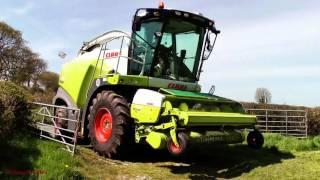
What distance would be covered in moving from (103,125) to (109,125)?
259mm

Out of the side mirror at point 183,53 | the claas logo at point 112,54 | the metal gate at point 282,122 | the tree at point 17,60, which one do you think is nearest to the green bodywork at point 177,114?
the claas logo at point 112,54

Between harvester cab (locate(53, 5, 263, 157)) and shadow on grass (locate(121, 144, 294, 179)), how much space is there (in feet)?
1.94

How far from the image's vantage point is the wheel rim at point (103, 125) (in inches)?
412

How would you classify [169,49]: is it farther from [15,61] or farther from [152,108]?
[15,61]

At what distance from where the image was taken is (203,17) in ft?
38.7

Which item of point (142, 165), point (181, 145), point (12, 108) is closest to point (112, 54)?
point (12, 108)

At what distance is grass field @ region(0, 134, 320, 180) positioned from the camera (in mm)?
8087

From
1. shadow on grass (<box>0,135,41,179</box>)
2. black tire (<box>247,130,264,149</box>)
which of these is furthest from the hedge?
black tire (<box>247,130,264,149</box>)

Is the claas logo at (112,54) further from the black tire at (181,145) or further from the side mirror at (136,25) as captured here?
the black tire at (181,145)

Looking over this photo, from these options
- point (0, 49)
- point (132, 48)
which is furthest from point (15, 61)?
point (132, 48)

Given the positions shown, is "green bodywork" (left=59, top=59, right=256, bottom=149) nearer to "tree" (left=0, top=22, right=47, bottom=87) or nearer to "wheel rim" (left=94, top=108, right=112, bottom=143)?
"wheel rim" (left=94, top=108, right=112, bottom=143)

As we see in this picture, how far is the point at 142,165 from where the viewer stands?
9773mm

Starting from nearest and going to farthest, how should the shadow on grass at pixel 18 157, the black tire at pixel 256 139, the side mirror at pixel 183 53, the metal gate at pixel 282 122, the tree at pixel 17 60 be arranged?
1. the shadow on grass at pixel 18 157
2. the black tire at pixel 256 139
3. the side mirror at pixel 183 53
4. the metal gate at pixel 282 122
5. the tree at pixel 17 60

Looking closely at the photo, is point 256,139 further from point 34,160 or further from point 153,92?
point 34,160
